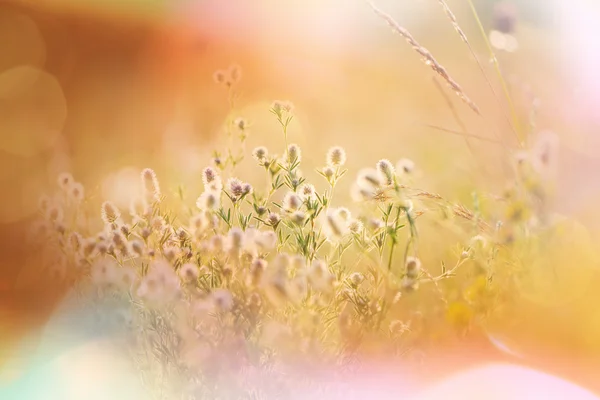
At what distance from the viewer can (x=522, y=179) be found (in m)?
0.62

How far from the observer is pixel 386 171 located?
0.65m

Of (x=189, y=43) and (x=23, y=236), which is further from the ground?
(x=189, y=43)

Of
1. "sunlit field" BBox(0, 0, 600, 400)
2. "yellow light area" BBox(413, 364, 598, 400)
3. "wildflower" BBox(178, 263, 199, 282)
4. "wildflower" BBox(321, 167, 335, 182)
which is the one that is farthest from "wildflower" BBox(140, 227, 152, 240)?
"yellow light area" BBox(413, 364, 598, 400)

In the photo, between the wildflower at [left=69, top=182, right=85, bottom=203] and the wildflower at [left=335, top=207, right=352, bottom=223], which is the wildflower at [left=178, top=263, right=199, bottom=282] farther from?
the wildflower at [left=69, top=182, right=85, bottom=203]

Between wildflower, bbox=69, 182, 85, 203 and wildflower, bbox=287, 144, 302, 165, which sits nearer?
wildflower, bbox=287, 144, 302, 165

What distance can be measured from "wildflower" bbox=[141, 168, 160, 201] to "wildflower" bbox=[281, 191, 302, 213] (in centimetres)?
19

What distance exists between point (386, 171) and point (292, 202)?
117 millimetres

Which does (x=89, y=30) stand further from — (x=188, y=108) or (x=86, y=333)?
(x=86, y=333)

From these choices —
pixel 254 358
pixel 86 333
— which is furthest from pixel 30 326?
pixel 254 358

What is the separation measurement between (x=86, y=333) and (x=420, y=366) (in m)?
0.56

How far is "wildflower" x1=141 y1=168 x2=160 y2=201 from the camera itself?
752 mm

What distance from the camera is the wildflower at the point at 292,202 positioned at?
67 centimetres

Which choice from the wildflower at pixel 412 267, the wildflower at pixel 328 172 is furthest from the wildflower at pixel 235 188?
the wildflower at pixel 412 267

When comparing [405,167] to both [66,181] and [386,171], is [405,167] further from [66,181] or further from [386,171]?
[66,181]
